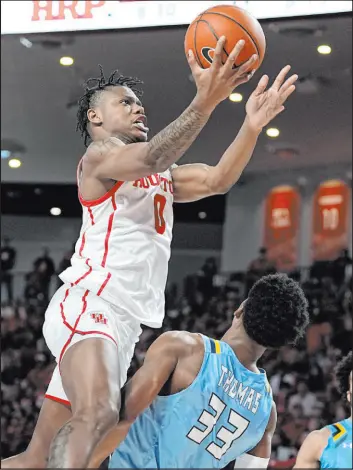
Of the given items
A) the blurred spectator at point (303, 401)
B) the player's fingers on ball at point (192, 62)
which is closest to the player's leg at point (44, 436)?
the player's fingers on ball at point (192, 62)

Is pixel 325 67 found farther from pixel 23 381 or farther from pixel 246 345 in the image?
pixel 246 345

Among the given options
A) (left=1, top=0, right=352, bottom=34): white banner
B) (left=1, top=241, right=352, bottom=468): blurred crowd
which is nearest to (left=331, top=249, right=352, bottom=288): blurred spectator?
(left=1, top=241, right=352, bottom=468): blurred crowd

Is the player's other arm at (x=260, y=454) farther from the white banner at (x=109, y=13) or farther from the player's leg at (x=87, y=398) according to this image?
the white banner at (x=109, y=13)

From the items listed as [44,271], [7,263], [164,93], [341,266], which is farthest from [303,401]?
[7,263]

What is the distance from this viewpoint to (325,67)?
960cm

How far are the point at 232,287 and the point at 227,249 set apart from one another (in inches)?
25.6

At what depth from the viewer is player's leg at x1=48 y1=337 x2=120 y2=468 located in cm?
283

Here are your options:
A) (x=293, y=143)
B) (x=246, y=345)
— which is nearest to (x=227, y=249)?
(x=293, y=143)

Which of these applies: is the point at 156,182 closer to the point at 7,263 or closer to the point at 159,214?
the point at 159,214

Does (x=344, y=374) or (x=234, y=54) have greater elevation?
(x=234, y=54)

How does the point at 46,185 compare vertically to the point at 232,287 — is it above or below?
above

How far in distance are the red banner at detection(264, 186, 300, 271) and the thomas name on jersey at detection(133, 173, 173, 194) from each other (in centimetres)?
758

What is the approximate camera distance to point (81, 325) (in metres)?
3.24

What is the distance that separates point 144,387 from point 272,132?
803 centimetres
